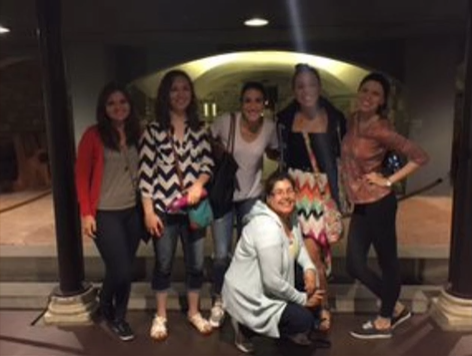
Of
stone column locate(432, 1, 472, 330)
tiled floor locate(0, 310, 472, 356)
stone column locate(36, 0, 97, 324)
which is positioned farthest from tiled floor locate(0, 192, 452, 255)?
stone column locate(36, 0, 97, 324)

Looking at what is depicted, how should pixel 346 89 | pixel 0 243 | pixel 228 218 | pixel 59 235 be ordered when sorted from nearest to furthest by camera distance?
pixel 228 218 < pixel 59 235 < pixel 0 243 < pixel 346 89

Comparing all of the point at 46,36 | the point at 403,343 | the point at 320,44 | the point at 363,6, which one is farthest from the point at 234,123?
the point at 320,44

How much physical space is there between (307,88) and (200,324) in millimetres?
1451

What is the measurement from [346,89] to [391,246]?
567cm

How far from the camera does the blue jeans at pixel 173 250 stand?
2697 mm

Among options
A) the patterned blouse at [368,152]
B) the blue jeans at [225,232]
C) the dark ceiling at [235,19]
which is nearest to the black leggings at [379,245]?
the patterned blouse at [368,152]

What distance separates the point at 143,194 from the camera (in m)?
2.63

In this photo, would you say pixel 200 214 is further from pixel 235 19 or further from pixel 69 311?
pixel 235 19

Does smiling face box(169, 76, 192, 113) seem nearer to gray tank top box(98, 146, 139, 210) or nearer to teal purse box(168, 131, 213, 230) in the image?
teal purse box(168, 131, 213, 230)

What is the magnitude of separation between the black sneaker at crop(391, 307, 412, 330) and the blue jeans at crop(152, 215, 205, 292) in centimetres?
115

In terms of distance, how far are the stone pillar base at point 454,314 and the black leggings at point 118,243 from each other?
5.95ft

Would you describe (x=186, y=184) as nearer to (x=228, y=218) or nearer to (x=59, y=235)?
(x=228, y=218)

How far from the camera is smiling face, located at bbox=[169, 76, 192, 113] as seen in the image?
8.40 ft

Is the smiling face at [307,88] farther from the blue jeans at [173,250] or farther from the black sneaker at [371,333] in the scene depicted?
the black sneaker at [371,333]
